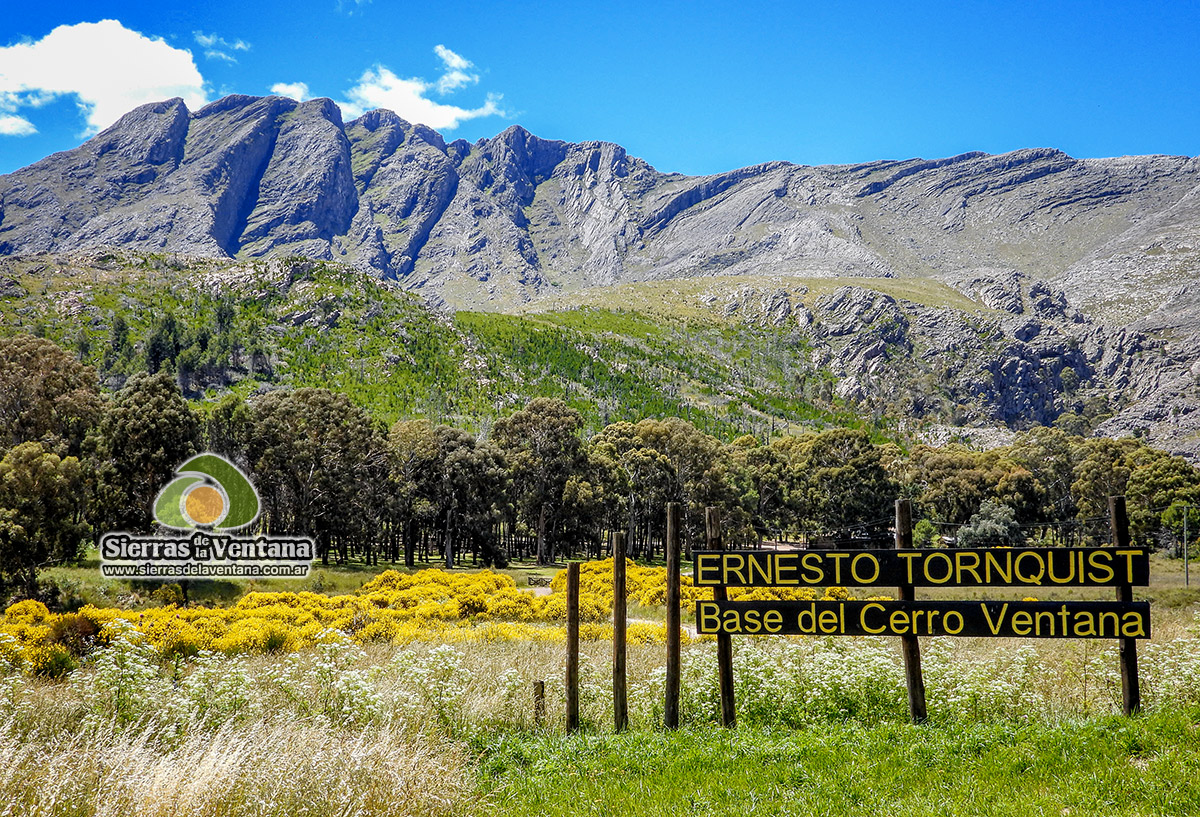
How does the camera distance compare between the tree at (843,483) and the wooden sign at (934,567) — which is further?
the tree at (843,483)

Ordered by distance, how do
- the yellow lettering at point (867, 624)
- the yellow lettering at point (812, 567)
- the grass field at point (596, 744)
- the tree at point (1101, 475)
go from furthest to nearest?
the tree at point (1101, 475) → the yellow lettering at point (812, 567) → the yellow lettering at point (867, 624) → the grass field at point (596, 744)

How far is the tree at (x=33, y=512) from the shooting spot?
72.8ft

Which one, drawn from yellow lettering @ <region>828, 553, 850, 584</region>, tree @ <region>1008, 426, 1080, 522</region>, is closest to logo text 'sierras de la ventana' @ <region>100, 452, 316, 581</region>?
yellow lettering @ <region>828, 553, 850, 584</region>

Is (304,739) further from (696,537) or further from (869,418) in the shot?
(869,418)

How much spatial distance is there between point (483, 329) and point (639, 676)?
153 m

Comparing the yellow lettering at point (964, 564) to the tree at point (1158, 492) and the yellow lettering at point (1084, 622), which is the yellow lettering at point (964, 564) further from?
the tree at point (1158, 492)

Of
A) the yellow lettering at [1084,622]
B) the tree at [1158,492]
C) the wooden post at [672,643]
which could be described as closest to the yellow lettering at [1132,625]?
the yellow lettering at [1084,622]

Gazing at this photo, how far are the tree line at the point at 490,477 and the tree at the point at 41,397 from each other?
9cm

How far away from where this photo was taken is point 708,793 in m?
6.31

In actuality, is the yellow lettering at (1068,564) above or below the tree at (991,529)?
above

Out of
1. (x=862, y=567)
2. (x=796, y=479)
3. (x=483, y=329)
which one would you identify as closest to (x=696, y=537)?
(x=796, y=479)

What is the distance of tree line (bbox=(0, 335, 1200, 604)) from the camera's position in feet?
105

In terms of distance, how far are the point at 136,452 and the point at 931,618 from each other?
34933mm

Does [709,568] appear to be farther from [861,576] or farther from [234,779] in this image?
[234,779]
